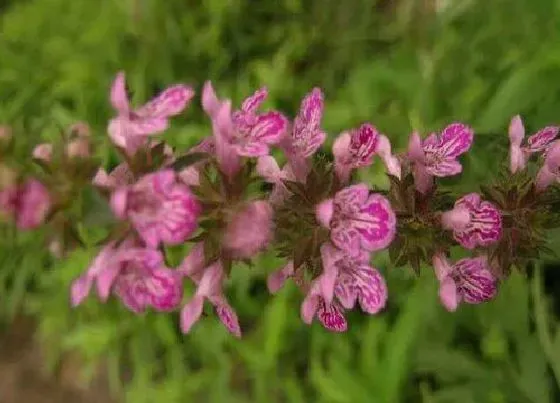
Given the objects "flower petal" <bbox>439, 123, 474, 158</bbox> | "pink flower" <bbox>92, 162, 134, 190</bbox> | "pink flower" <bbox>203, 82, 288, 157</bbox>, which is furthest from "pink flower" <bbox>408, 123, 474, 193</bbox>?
"pink flower" <bbox>92, 162, 134, 190</bbox>

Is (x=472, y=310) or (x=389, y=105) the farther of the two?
(x=389, y=105)

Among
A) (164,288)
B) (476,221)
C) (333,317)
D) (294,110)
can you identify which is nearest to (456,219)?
(476,221)

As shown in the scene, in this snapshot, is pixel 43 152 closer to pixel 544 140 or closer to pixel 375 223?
pixel 375 223

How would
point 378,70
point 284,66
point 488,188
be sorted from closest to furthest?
1. point 488,188
2. point 378,70
3. point 284,66

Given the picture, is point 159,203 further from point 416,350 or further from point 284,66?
point 284,66

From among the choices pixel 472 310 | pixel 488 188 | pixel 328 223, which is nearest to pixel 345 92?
pixel 472 310

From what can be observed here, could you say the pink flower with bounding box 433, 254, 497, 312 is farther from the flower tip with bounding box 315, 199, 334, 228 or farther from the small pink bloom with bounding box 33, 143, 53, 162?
the small pink bloom with bounding box 33, 143, 53, 162
